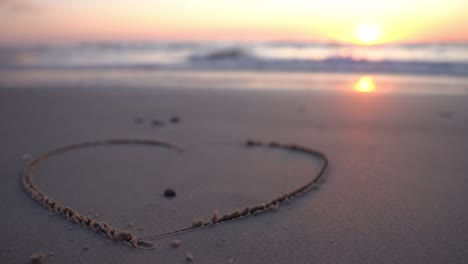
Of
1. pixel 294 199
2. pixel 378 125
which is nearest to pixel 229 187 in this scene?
pixel 294 199

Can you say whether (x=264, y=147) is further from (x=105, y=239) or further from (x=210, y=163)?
(x=105, y=239)

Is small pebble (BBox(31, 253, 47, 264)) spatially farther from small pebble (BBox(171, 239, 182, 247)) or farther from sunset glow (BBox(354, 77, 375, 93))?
sunset glow (BBox(354, 77, 375, 93))

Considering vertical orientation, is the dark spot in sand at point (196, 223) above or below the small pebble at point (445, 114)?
below

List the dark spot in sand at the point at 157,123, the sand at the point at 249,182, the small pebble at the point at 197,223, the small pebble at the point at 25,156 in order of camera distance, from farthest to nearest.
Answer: the dark spot in sand at the point at 157,123 → the small pebble at the point at 25,156 → the small pebble at the point at 197,223 → the sand at the point at 249,182

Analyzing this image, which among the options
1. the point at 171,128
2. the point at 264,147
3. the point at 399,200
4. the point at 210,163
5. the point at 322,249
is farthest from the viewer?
the point at 171,128

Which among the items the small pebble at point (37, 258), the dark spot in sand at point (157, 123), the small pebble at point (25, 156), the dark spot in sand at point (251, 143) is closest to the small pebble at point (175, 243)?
the small pebble at point (37, 258)

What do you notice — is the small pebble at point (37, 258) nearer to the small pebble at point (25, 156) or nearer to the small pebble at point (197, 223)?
the small pebble at point (197, 223)

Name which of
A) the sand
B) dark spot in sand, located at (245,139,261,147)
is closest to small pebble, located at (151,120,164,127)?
the sand

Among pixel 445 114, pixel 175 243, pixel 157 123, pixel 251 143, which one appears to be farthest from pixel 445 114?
pixel 175 243

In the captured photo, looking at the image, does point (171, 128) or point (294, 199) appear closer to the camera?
point (294, 199)
